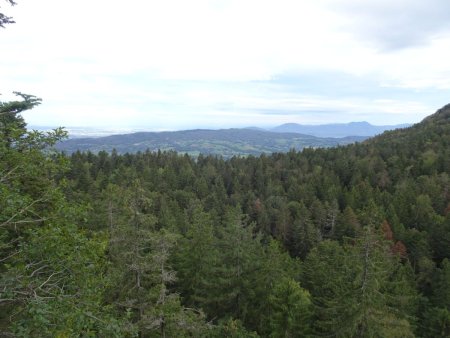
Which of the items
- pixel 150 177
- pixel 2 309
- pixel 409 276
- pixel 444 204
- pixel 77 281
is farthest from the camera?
pixel 150 177

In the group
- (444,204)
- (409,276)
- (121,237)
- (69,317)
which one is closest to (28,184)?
(121,237)

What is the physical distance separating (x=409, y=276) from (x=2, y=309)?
→ 129ft

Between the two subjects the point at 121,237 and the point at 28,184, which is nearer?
the point at 121,237

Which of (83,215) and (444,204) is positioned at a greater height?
(83,215)

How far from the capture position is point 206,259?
82.5ft

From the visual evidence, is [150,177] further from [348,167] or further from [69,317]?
[69,317]

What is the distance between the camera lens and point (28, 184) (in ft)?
57.5

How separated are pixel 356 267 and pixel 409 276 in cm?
2623

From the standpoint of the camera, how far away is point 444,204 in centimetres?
6300

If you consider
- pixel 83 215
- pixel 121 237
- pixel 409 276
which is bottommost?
pixel 409 276

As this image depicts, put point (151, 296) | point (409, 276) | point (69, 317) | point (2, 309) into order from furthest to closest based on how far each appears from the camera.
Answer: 1. point (409, 276)
2. point (151, 296)
3. point (2, 309)
4. point (69, 317)

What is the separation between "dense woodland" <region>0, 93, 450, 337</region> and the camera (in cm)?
755

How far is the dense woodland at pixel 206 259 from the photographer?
24.8ft

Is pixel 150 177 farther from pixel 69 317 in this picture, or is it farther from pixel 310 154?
pixel 69 317
